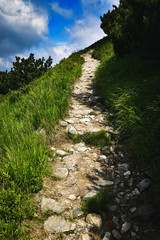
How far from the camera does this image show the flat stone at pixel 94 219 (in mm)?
2189

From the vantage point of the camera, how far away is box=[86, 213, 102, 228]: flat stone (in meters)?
2.19

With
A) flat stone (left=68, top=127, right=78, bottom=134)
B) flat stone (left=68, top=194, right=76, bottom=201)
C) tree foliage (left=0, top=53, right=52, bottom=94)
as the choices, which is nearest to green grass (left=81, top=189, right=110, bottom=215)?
flat stone (left=68, top=194, right=76, bottom=201)

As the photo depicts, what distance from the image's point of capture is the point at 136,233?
1975 mm

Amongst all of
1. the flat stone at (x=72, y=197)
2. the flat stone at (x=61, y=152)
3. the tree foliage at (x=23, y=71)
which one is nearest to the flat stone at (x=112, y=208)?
the flat stone at (x=72, y=197)

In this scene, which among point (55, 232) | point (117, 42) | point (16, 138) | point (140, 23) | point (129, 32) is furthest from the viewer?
point (117, 42)

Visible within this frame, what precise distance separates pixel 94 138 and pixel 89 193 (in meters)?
1.58

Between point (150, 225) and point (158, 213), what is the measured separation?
16cm

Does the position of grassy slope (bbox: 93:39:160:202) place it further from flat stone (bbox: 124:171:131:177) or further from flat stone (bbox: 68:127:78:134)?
flat stone (bbox: 68:127:78:134)

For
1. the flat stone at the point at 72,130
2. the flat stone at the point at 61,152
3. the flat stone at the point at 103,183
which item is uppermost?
the flat stone at the point at 72,130

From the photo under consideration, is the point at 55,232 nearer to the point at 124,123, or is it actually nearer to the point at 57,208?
the point at 57,208

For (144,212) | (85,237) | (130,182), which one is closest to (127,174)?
(130,182)

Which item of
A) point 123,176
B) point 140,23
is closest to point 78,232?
point 123,176

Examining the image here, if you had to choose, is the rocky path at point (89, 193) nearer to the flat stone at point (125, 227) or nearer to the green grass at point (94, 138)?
the flat stone at point (125, 227)

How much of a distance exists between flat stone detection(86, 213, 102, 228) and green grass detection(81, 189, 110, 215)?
6 cm
